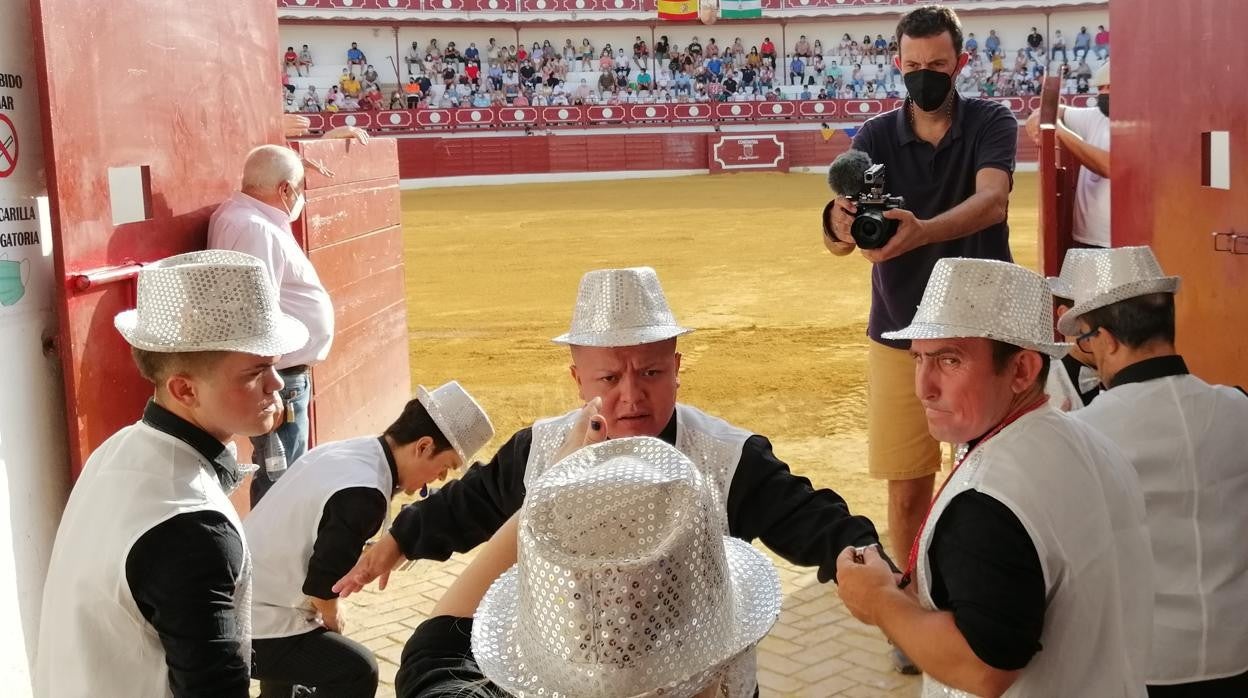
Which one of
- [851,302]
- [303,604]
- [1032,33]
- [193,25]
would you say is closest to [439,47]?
[1032,33]

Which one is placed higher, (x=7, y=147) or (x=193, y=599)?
(x=7, y=147)

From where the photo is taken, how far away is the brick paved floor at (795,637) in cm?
428

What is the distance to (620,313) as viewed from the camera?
9.45ft

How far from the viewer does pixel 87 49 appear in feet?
14.4

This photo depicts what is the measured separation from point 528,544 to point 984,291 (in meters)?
1.03

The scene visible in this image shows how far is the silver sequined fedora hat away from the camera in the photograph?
1.48 metres

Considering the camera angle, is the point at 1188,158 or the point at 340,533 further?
the point at 1188,158

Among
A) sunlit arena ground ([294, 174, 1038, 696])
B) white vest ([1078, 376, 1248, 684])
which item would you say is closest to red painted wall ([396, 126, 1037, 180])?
sunlit arena ground ([294, 174, 1038, 696])

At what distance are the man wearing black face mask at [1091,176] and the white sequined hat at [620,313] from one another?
13.6 feet

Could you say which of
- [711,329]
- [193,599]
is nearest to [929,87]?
[193,599]

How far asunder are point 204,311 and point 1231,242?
3.75 meters

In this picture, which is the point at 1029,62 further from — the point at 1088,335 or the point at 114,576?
the point at 114,576

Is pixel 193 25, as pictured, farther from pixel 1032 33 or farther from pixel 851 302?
pixel 1032 33

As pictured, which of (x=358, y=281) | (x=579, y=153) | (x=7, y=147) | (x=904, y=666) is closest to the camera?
(x=7, y=147)
